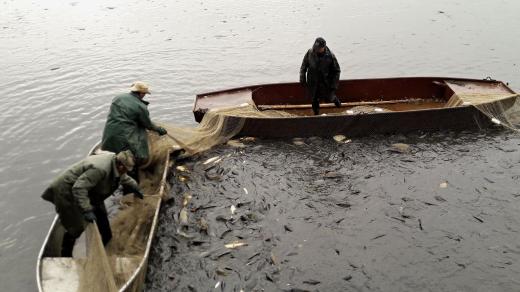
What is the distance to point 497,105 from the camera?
11.2 m

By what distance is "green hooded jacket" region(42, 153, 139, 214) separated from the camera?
603 cm

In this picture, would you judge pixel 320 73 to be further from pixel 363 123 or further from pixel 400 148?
pixel 400 148

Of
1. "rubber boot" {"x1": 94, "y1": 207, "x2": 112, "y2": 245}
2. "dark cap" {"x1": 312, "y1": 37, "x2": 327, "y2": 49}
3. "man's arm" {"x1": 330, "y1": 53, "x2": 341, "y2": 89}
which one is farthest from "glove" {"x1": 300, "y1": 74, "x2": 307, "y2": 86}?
"rubber boot" {"x1": 94, "y1": 207, "x2": 112, "y2": 245}

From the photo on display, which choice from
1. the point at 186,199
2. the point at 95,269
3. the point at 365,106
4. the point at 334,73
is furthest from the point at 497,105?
the point at 95,269

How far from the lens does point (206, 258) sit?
7461 millimetres

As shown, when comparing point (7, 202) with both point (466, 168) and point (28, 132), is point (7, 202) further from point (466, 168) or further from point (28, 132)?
point (466, 168)

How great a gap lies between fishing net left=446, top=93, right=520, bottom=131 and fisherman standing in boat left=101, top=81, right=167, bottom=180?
8.18 metres

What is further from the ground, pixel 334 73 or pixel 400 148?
pixel 334 73

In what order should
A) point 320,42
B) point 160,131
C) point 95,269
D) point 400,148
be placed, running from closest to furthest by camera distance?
point 95,269
point 160,131
point 320,42
point 400,148

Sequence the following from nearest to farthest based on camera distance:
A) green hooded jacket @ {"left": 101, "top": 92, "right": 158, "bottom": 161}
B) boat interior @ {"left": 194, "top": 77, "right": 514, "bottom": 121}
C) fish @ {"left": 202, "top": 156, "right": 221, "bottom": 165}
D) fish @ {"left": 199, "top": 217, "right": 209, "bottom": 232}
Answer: green hooded jacket @ {"left": 101, "top": 92, "right": 158, "bottom": 161}
fish @ {"left": 199, "top": 217, "right": 209, "bottom": 232}
fish @ {"left": 202, "top": 156, "right": 221, "bottom": 165}
boat interior @ {"left": 194, "top": 77, "right": 514, "bottom": 121}

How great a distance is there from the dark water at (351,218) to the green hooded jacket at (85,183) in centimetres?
177

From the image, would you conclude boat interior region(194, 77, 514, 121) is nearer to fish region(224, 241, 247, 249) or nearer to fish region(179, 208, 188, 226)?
fish region(179, 208, 188, 226)

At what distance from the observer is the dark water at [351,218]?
718cm

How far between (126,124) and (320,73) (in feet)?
16.7
